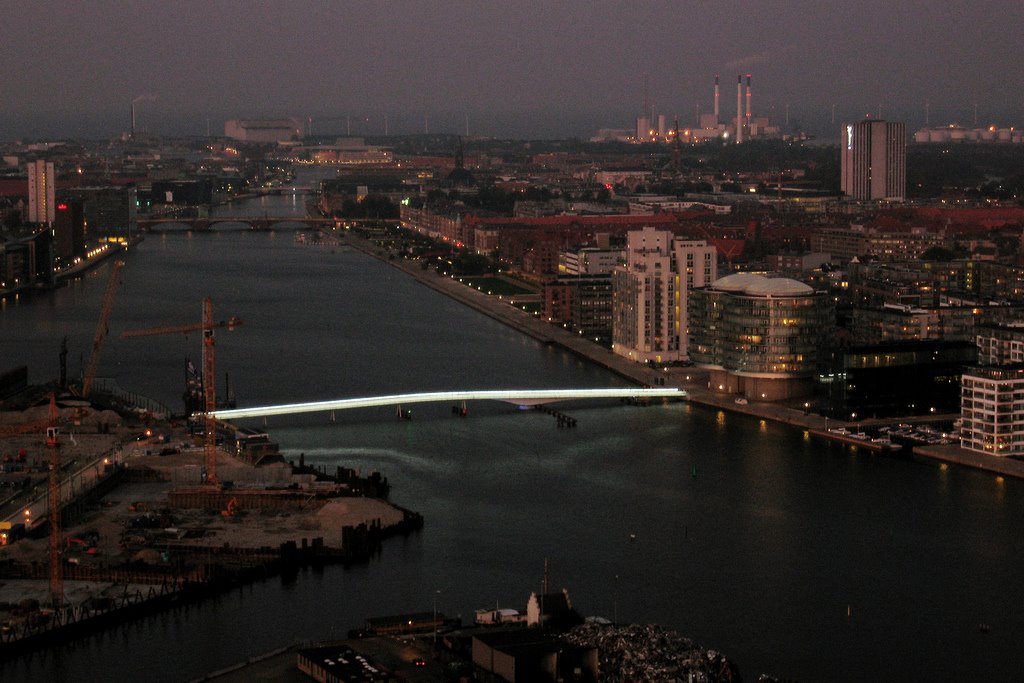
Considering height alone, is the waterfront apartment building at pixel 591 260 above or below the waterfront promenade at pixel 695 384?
above

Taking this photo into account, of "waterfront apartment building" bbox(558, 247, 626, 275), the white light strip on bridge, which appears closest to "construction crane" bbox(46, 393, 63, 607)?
the white light strip on bridge

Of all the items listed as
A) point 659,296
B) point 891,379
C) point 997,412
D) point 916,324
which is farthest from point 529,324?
point 997,412

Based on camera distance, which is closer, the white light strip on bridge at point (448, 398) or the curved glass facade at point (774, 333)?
the white light strip on bridge at point (448, 398)

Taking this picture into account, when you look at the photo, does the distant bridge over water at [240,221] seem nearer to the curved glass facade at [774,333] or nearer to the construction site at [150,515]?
the curved glass facade at [774,333]

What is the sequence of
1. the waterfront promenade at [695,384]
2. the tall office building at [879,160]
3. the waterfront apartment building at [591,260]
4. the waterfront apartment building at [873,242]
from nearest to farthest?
the waterfront promenade at [695,384] → the waterfront apartment building at [591,260] → the waterfront apartment building at [873,242] → the tall office building at [879,160]

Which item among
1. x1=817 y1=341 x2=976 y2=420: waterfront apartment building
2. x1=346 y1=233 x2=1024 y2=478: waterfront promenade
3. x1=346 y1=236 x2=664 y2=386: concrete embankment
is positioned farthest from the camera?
x1=346 y1=236 x2=664 y2=386: concrete embankment

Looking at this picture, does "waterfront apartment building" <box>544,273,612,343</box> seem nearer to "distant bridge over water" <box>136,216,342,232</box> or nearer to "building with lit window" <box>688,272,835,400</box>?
"building with lit window" <box>688,272,835,400</box>

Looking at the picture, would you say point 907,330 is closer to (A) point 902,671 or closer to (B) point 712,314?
(B) point 712,314

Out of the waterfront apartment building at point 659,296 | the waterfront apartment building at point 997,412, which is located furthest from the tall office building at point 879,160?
the waterfront apartment building at point 997,412
